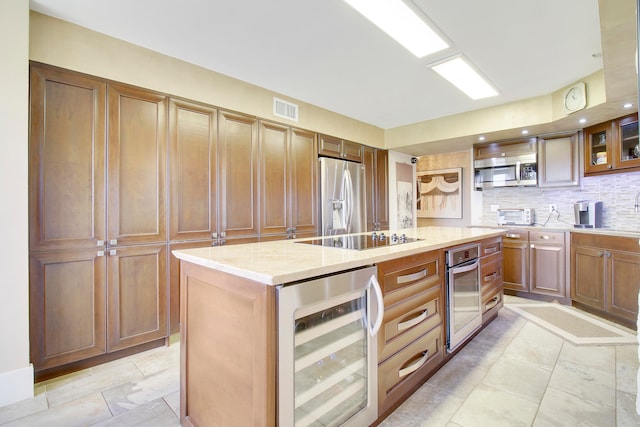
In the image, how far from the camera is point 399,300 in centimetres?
165

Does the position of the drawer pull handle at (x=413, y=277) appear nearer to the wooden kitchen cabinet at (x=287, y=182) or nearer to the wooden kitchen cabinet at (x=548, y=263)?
the wooden kitchen cabinet at (x=287, y=182)

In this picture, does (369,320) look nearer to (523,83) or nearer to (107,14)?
(107,14)

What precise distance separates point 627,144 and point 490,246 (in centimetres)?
208

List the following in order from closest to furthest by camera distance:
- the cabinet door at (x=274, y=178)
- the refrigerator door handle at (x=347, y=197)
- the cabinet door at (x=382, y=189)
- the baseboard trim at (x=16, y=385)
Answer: the baseboard trim at (x=16, y=385) → the cabinet door at (x=274, y=178) → the refrigerator door handle at (x=347, y=197) → the cabinet door at (x=382, y=189)

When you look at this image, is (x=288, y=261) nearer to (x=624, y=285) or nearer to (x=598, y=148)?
(x=624, y=285)

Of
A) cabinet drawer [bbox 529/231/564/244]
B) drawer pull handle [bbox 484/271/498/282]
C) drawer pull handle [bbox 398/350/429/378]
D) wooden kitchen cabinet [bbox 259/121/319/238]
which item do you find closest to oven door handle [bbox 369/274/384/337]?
drawer pull handle [bbox 398/350/429/378]

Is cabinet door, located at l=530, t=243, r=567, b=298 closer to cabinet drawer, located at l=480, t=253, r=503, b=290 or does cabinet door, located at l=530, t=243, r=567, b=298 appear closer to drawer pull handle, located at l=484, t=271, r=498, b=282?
cabinet drawer, located at l=480, t=253, r=503, b=290

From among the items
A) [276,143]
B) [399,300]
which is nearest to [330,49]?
[276,143]

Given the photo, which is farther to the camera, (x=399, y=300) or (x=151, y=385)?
(x=151, y=385)

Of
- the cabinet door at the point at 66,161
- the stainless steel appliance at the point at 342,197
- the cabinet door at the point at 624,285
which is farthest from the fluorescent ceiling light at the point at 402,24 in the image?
the cabinet door at the point at 624,285

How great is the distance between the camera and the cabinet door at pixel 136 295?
228 cm

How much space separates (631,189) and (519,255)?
1343 mm

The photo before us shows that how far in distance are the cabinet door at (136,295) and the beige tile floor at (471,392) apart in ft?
0.60

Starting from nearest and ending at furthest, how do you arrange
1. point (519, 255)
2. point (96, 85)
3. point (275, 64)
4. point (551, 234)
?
point (96, 85) < point (275, 64) < point (551, 234) < point (519, 255)
